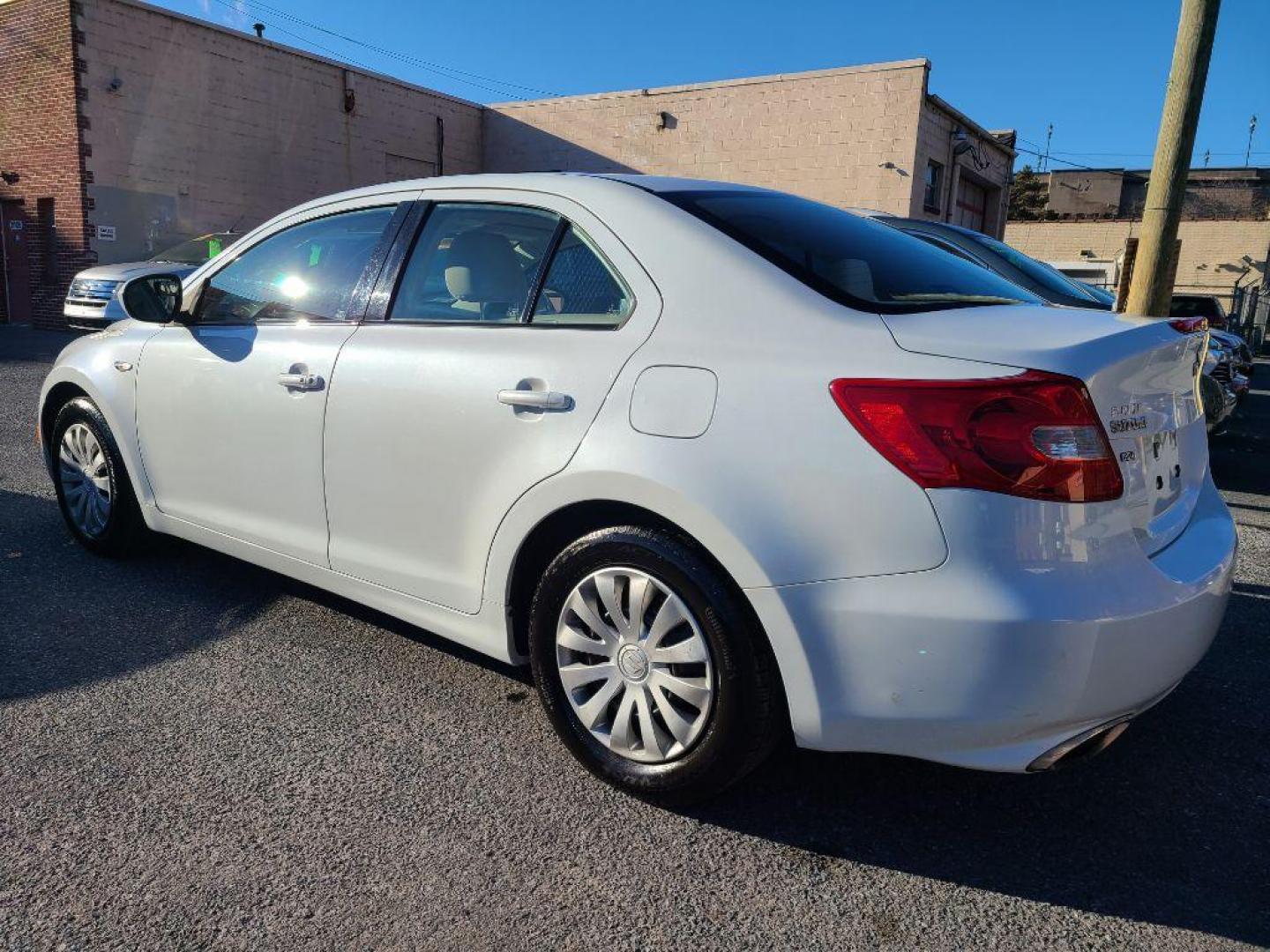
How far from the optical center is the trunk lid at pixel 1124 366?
2074 millimetres

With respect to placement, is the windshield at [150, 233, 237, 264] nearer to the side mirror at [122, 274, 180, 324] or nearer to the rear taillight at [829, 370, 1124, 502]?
the side mirror at [122, 274, 180, 324]

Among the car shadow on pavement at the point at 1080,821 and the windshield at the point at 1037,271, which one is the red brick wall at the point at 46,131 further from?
the car shadow on pavement at the point at 1080,821

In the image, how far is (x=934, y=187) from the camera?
67.5 feet

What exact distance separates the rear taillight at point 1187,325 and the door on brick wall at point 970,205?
2058cm

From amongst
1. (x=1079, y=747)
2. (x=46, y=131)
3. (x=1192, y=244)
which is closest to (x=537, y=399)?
(x=1079, y=747)

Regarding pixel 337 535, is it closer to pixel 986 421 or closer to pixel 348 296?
pixel 348 296

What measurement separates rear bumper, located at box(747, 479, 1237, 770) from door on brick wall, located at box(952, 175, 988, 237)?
2146 centimetres

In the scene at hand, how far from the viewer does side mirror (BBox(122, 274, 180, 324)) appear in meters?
3.80

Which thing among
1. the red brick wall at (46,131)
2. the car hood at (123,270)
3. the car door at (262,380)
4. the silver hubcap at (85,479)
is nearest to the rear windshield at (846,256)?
the car door at (262,380)

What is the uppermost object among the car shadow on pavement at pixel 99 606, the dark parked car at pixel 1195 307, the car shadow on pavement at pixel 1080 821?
the dark parked car at pixel 1195 307

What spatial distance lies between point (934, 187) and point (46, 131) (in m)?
17.2

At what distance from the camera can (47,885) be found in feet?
7.07

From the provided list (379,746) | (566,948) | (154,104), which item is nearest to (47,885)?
(379,746)

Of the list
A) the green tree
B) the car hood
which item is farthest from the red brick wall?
the green tree
